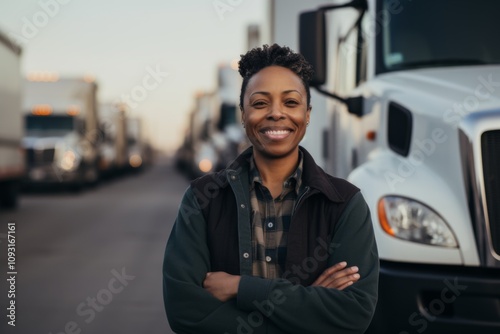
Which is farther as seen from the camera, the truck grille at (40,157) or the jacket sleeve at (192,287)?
the truck grille at (40,157)

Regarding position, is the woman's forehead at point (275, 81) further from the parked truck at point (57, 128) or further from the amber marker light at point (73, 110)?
the amber marker light at point (73, 110)

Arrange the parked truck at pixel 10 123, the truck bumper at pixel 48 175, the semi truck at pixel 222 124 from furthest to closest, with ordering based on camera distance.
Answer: the truck bumper at pixel 48 175 → the semi truck at pixel 222 124 → the parked truck at pixel 10 123

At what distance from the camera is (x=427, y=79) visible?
5.76m

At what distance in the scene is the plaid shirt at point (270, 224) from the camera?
9.37ft

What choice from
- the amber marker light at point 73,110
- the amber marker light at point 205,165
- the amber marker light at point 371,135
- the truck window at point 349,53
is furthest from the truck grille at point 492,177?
the amber marker light at point 73,110

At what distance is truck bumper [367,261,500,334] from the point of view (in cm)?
455

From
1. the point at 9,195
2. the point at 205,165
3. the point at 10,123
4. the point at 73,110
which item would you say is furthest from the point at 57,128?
the point at 10,123

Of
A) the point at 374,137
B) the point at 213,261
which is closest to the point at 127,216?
the point at 374,137

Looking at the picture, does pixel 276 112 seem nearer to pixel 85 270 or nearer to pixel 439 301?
pixel 439 301

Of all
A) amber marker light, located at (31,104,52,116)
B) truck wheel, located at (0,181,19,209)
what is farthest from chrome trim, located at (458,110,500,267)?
amber marker light, located at (31,104,52,116)

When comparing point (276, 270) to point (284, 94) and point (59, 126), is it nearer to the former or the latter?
point (284, 94)

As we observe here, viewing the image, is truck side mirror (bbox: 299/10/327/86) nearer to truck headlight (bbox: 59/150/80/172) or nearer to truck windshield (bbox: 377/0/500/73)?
truck windshield (bbox: 377/0/500/73)

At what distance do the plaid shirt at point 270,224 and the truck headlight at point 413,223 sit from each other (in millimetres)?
2104

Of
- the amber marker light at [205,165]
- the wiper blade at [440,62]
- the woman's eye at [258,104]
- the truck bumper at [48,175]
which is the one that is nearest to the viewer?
the woman's eye at [258,104]
